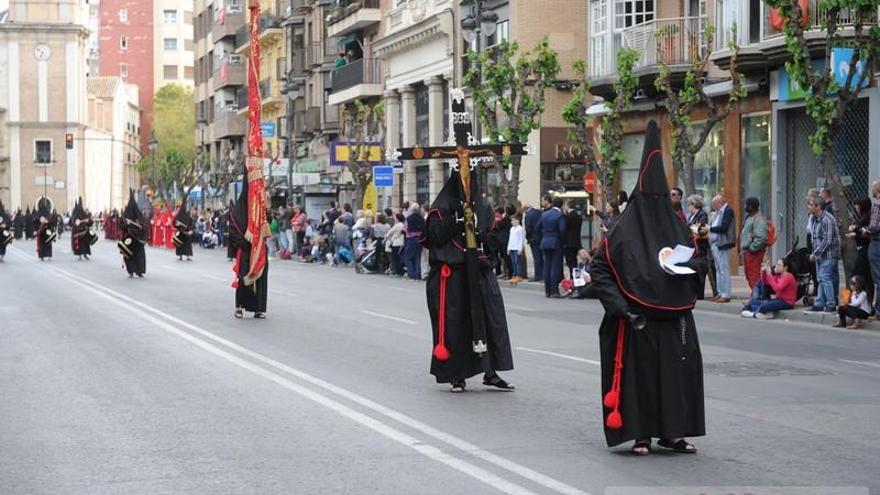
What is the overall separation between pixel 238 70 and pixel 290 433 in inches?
3283

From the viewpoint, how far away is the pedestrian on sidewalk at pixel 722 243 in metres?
26.7

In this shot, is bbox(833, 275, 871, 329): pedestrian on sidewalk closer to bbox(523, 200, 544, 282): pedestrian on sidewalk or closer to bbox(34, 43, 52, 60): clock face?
bbox(523, 200, 544, 282): pedestrian on sidewalk

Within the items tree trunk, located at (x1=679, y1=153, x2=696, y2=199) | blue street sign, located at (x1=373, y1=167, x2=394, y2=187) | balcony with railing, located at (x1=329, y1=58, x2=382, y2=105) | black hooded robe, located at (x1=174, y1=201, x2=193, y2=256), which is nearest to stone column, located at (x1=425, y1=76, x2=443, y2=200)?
blue street sign, located at (x1=373, y1=167, x2=394, y2=187)

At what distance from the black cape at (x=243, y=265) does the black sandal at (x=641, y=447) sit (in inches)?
527

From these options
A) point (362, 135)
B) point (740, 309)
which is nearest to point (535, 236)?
point (740, 309)

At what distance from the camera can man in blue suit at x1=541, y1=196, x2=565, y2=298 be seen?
98.5ft

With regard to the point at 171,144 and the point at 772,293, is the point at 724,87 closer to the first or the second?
the point at 772,293

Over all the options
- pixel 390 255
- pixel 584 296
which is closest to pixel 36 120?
pixel 390 255

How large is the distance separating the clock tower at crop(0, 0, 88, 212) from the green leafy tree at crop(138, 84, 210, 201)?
6.50 meters

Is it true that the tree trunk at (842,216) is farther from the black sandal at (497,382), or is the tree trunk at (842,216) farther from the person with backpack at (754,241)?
the black sandal at (497,382)

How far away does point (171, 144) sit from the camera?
133m

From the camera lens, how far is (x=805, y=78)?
24.6 metres

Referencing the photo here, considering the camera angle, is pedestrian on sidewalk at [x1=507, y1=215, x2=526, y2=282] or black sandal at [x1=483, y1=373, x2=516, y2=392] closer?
black sandal at [x1=483, y1=373, x2=516, y2=392]

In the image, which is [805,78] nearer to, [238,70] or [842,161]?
[842,161]
